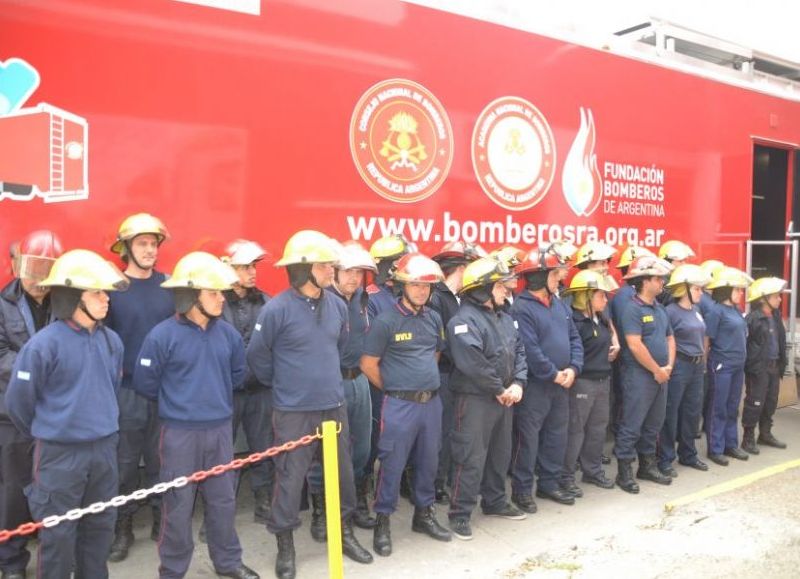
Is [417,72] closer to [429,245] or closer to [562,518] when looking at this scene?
[429,245]

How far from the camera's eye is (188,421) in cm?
319

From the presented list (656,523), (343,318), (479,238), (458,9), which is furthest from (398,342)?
(458,9)

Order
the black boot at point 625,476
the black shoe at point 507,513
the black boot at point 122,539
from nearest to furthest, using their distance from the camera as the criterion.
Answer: the black boot at point 122,539, the black shoe at point 507,513, the black boot at point 625,476

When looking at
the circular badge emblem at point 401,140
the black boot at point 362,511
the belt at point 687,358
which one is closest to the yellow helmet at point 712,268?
the belt at point 687,358

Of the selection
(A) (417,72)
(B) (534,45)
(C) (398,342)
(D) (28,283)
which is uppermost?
(B) (534,45)

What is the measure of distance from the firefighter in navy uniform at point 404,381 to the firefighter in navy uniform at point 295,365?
38cm

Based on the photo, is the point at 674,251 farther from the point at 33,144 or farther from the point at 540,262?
the point at 33,144

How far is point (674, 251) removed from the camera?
572 cm

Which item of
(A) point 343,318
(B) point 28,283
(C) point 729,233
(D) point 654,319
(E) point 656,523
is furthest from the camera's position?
(C) point 729,233

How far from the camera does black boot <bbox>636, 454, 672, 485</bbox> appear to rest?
502cm

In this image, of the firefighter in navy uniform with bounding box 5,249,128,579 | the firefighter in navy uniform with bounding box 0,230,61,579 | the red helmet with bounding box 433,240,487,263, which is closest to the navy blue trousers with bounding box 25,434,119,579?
the firefighter in navy uniform with bounding box 5,249,128,579

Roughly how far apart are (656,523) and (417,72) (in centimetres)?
308

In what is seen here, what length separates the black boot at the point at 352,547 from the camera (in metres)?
3.68

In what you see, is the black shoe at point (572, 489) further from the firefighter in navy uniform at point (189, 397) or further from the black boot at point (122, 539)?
the black boot at point (122, 539)
